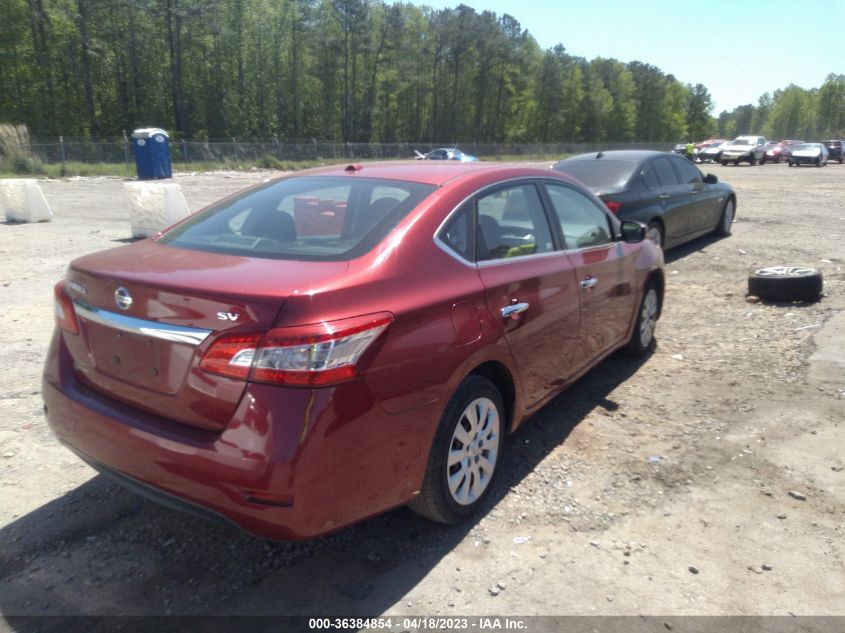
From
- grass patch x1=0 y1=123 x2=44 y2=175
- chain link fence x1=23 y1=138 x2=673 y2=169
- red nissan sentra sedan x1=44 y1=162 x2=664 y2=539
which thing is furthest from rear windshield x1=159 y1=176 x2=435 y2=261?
chain link fence x1=23 y1=138 x2=673 y2=169

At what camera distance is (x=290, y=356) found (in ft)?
7.84

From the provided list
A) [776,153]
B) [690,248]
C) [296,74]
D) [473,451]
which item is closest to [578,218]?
[473,451]

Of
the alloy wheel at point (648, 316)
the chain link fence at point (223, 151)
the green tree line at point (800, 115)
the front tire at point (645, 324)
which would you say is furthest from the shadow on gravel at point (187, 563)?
the green tree line at point (800, 115)

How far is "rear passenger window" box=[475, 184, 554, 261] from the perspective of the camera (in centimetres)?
345

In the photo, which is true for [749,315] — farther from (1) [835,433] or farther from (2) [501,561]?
(2) [501,561]

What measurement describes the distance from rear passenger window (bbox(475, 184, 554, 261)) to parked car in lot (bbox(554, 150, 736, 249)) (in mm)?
4688

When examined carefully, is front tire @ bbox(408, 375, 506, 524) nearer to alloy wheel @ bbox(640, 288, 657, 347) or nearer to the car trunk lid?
the car trunk lid

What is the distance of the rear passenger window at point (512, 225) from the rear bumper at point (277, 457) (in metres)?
1.07

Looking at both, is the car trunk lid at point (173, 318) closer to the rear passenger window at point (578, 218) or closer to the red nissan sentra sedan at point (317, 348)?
the red nissan sentra sedan at point (317, 348)

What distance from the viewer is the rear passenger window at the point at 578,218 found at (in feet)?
13.9

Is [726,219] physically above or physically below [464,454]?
above

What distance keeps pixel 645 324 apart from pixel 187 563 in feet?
→ 13.5

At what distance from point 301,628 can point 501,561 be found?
943 mm

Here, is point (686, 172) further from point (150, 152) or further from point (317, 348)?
point (150, 152)
